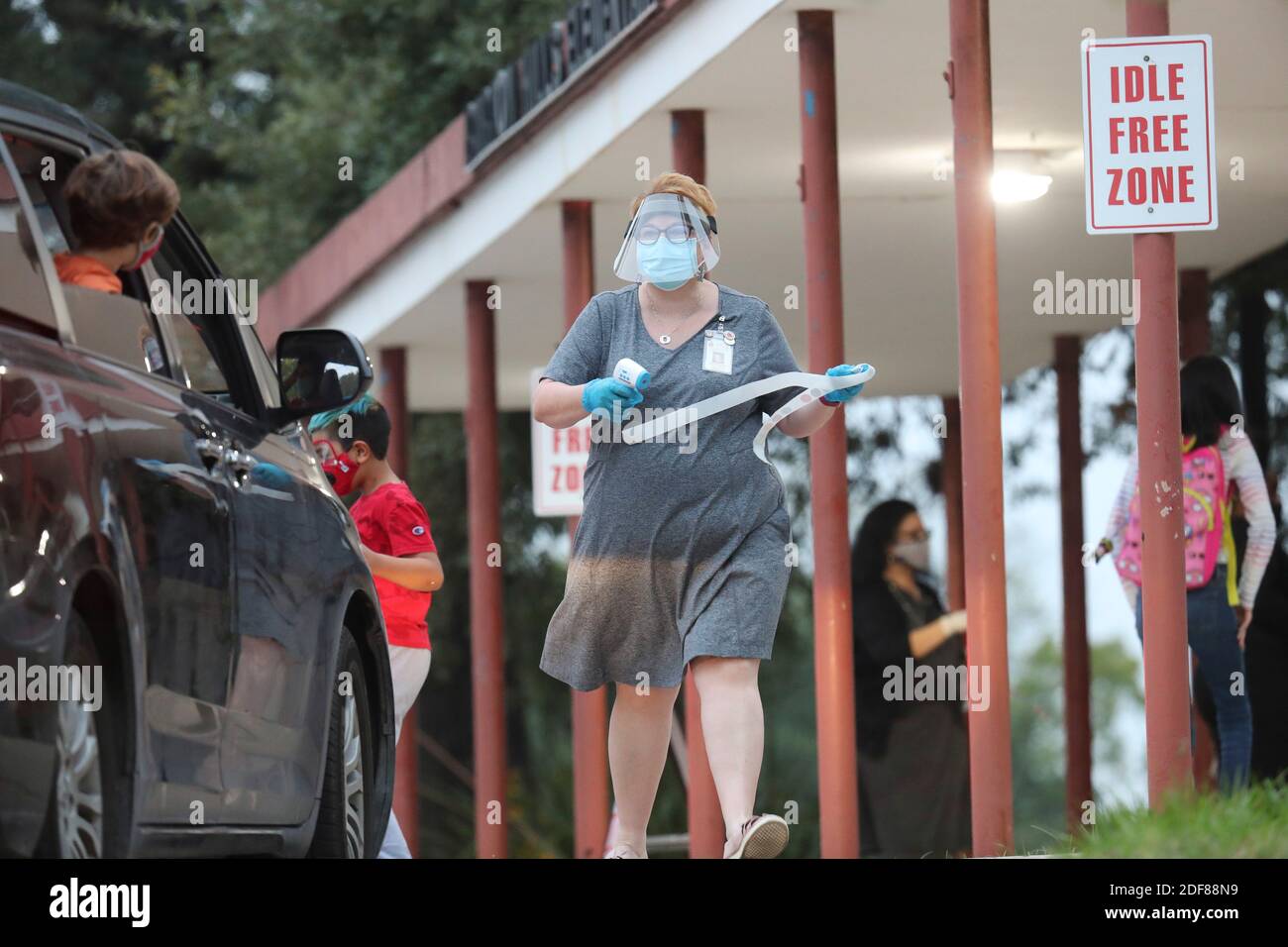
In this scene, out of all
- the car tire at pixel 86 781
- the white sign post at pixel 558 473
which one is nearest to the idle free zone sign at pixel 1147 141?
the car tire at pixel 86 781

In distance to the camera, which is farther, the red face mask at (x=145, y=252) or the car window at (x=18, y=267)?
the red face mask at (x=145, y=252)

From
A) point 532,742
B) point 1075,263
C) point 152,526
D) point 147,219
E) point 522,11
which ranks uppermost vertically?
point 522,11

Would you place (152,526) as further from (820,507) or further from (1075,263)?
(1075,263)

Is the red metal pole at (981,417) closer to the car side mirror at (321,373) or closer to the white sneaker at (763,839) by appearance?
the white sneaker at (763,839)

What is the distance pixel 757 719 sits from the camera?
20.8 feet

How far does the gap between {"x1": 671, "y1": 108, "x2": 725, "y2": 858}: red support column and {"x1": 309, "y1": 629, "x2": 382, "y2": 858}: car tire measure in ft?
14.8

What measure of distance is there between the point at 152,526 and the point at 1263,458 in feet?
44.5

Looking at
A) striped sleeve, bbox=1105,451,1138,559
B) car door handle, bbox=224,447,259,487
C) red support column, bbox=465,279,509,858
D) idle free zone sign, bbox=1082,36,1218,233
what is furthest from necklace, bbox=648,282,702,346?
red support column, bbox=465,279,509,858

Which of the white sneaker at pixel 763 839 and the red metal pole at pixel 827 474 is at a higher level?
the red metal pole at pixel 827 474

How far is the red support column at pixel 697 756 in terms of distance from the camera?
10.9 meters

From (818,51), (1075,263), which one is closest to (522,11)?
(1075,263)

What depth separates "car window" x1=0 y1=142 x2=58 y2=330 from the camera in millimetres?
4430

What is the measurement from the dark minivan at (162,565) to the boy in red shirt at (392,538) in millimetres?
1163

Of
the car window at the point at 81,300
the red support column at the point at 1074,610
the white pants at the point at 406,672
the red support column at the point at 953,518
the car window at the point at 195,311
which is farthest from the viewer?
the red support column at the point at 953,518
